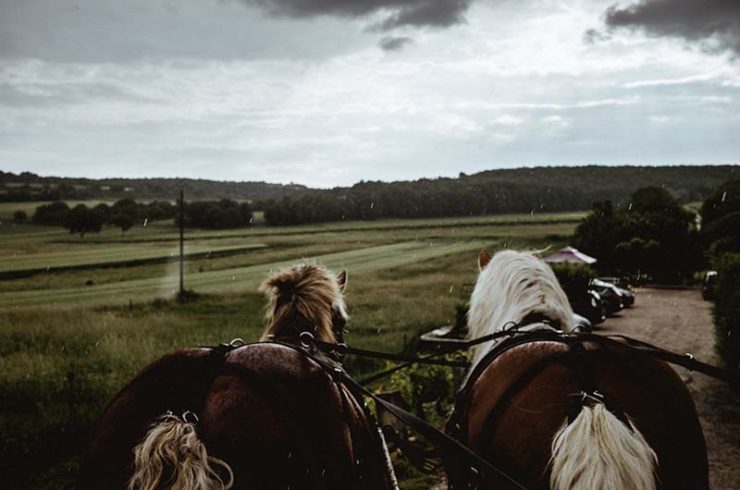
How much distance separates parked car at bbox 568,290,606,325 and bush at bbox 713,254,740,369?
8071 mm

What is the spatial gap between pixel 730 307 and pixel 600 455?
8946 mm

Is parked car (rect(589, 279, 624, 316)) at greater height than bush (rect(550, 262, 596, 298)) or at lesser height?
lesser

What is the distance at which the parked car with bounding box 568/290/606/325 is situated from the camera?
20062mm

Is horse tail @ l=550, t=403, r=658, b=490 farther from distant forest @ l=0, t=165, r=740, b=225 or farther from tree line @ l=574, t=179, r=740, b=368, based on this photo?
tree line @ l=574, t=179, r=740, b=368

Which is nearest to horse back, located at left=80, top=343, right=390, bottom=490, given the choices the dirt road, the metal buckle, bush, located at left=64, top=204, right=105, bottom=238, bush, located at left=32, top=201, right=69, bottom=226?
the metal buckle

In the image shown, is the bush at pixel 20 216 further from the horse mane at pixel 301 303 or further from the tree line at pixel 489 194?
the tree line at pixel 489 194

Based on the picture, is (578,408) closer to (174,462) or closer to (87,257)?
(174,462)

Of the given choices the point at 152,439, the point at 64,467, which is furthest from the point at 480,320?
the point at 64,467

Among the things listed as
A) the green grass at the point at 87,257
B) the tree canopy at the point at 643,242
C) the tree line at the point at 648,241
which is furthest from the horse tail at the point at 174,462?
the tree canopy at the point at 643,242

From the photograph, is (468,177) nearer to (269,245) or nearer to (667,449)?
(269,245)

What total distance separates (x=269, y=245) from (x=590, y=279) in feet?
79.0

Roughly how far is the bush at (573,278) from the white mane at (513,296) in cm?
1704

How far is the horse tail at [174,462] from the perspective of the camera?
6.93 ft

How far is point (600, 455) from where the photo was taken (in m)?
2.21
